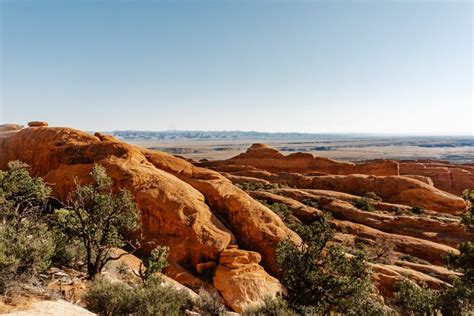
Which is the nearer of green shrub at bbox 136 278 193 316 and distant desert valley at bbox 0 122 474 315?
green shrub at bbox 136 278 193 316

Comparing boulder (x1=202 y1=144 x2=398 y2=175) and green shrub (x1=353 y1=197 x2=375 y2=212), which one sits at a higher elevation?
boulder (x1=202 y1=144 x2=398 y2=175)

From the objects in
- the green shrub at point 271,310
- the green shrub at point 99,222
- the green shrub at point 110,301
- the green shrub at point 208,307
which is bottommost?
the green shrub at point 208,307

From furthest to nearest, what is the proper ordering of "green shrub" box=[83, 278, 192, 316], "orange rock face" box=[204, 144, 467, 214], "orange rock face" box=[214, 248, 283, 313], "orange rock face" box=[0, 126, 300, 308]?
A: "orange rock face" box=[204, 144, 467, 214] → "orange rock face" box=[0, 126, 300, 308] → "orange rock face" box=[214, 248, 283, 313] → "green shrub" box=[83, 278, 192, 316]

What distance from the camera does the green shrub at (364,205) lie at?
131 feet

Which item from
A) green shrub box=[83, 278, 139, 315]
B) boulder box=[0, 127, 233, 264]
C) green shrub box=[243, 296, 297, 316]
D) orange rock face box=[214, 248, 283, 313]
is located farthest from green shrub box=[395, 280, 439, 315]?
green shrub box=[83, 278, 139, 315]

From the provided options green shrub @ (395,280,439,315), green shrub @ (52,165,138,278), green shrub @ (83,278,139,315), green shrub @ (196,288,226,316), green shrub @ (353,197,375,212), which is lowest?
green shrub @ (353,197,375,212)

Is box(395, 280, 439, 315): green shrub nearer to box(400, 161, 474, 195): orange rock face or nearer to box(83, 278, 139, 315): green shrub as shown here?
box(83, 278, 139, 315): green shrub

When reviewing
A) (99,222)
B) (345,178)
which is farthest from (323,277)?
(345,178)

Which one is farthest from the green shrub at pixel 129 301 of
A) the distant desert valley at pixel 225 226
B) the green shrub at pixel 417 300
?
the green shrub at pixel 417 300

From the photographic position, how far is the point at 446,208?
43.9 meters

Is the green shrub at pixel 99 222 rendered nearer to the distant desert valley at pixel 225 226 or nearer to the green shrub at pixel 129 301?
the distant desert valley at pixel 225 226

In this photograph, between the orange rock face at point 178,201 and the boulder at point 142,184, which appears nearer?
the orange rock face at point 178,201

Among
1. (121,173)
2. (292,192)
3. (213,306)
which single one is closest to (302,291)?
(213,306)

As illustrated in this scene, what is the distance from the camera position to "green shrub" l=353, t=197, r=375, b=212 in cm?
4008
